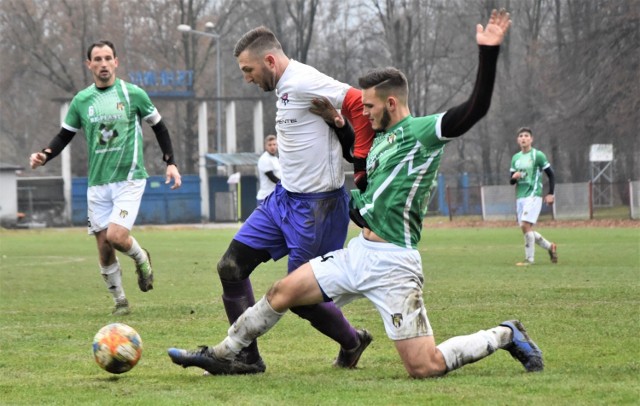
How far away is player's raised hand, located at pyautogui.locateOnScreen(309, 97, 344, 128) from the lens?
22.8ft

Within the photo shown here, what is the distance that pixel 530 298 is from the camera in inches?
452

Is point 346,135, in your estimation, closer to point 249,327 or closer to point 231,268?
point 231,268

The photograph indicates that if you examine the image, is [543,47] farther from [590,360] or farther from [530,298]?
[590,360]

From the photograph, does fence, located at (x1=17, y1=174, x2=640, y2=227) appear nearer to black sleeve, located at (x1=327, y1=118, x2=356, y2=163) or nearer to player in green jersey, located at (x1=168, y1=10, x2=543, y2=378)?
black sleeve, located at (x1=327, y1=118, x2=356, y2=163)

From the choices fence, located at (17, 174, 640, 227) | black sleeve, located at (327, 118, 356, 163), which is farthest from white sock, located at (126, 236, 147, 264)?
fence, located at (17, 174, 640, 227)

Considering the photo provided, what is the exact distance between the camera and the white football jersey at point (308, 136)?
23.0 feet

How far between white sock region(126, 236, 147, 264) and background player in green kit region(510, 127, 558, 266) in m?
8.88

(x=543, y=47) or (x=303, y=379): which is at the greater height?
(x=543, y=47)

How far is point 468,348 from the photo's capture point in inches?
248

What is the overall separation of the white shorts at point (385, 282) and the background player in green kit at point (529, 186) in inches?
467

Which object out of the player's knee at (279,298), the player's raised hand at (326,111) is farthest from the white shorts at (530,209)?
the player's knee at (279,298)

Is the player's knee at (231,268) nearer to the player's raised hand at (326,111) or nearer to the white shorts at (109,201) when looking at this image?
the player's raised hand at (326,111)

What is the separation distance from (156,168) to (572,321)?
5437 centimetres

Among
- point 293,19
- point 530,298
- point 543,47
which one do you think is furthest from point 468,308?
point 293,19
